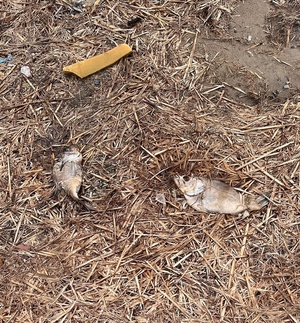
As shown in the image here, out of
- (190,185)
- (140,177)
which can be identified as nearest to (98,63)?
(140,177)

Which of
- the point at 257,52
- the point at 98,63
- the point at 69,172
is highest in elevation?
the point at 257,52

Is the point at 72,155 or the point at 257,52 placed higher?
the point at 257,52

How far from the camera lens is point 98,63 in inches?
89.7

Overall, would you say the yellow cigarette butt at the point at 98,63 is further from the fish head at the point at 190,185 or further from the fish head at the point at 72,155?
the fish head at the point at 190,185

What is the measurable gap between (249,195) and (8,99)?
4.01ft

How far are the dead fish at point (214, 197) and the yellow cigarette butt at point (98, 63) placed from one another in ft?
2.18

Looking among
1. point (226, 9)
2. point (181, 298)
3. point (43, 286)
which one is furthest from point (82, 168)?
point (226, 9)

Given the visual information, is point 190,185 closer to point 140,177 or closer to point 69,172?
point 140,177

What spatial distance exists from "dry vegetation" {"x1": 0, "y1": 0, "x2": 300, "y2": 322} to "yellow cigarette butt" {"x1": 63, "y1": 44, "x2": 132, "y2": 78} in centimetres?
4

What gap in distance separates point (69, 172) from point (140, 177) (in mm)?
314

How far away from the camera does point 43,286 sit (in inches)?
77.0

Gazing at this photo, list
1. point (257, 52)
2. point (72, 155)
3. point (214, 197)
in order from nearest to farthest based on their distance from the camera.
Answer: point (214, 197), point (72, 155), point (257, 52)

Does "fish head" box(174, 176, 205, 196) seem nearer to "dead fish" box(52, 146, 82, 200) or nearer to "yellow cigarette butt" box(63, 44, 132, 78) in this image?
"dead fish" box(52, 146, 82, 200)

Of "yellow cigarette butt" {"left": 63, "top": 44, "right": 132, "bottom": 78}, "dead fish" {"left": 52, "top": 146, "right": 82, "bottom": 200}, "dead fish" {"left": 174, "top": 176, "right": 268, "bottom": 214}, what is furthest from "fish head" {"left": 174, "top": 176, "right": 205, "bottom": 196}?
"yellow cigarette butt" {"left": 63, "top": 44, "right": 132, "bottom": 78}
